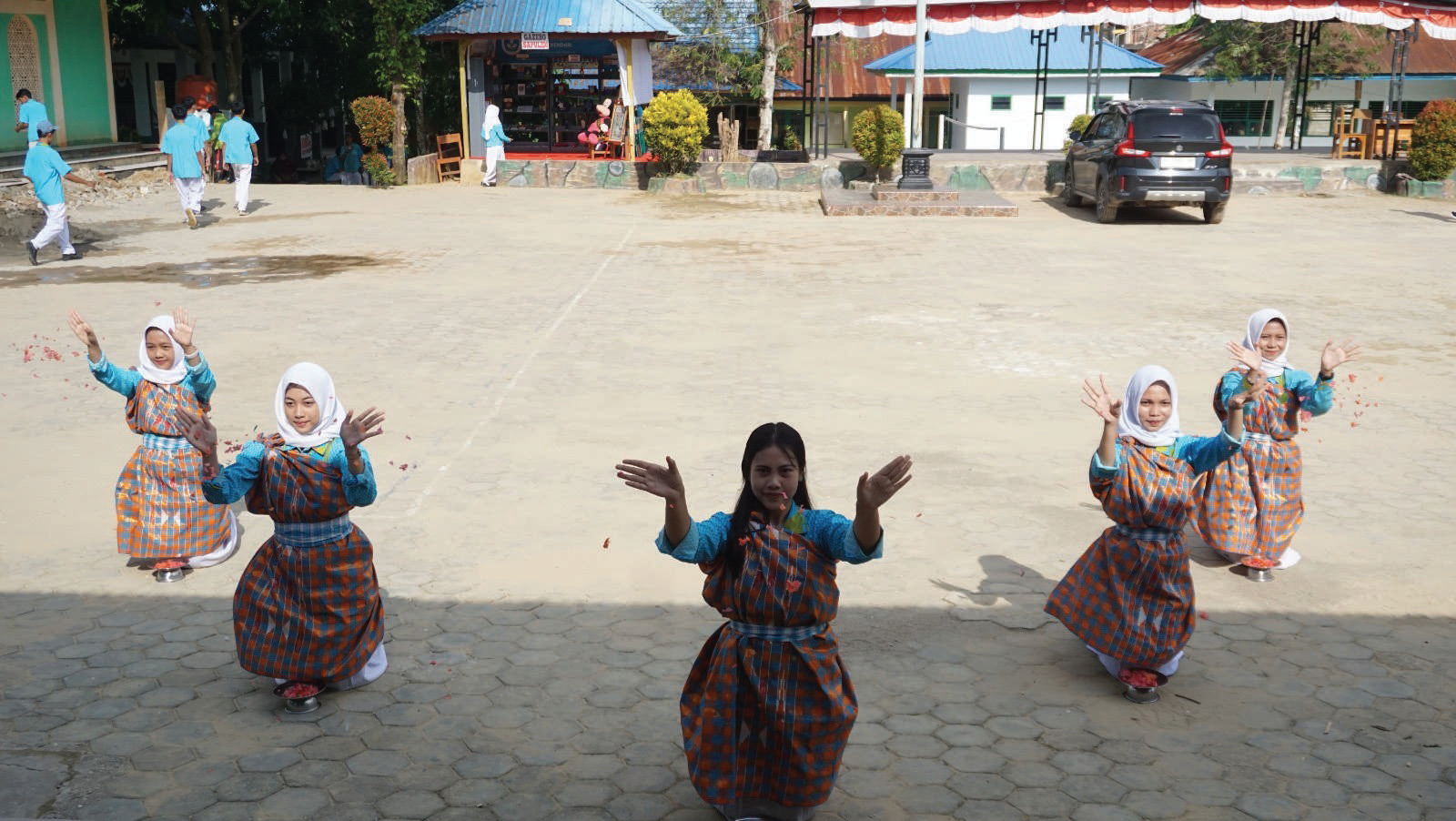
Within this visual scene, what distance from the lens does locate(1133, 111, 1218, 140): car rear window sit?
19.6 meters

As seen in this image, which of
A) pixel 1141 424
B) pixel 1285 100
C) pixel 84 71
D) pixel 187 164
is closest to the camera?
pixel 1141 424

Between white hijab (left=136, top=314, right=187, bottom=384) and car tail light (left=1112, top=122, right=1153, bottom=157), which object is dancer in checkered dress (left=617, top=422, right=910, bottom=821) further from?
car tail light (left=1112, top=122, right=1153, bottom=157)

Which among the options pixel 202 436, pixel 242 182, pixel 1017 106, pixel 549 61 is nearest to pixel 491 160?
pixel 549 61

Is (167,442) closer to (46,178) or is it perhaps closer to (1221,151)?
(46,178)

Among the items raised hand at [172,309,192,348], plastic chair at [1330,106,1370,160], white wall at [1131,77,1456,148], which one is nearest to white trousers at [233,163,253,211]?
raised hand at [172,309,192,348]

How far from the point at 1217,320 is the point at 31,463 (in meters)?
9.78

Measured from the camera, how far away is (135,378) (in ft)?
20.0

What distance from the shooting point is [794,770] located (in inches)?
152

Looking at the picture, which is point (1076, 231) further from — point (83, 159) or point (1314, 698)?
point (83, 159)

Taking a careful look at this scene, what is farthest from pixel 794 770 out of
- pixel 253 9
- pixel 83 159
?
pixel 253 9

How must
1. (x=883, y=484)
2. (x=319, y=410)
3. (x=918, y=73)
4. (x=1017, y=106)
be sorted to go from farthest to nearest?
(x=1017, y=106) → (x=918, y=73) → (x=319, y=410) → (x=883, y=484)

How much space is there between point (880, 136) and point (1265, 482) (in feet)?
60.1

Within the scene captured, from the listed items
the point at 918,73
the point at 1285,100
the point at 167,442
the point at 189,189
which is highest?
the point at 1285,100

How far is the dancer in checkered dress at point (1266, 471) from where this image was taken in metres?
6.04
